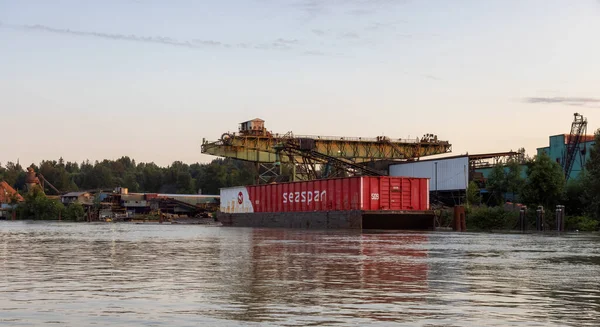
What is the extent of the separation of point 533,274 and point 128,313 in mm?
9286

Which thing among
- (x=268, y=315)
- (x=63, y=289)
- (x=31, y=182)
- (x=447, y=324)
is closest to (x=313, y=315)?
(x=268, y=315)

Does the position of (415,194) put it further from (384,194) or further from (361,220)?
(361,220)

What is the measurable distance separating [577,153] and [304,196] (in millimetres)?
30784

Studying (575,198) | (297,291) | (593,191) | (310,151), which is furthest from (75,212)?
(297,291)

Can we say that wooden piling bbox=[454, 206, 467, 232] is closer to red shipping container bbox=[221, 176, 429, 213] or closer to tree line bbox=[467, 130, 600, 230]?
tree line bbox=[467, 130, 600, 230]

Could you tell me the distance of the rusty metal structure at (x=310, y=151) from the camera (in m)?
80.1

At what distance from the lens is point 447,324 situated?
916cm

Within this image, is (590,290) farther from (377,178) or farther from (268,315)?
(377,178)

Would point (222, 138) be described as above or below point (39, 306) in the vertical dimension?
above

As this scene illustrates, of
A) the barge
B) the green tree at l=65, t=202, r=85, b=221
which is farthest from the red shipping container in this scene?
the green tree at l=65, t=202, r=85, b=221

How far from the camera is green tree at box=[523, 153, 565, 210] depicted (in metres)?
57.4

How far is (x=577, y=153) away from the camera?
7994cm

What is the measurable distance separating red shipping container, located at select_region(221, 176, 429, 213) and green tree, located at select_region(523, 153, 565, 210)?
25.8 feet

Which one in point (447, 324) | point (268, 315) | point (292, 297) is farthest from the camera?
point (292, 297)
